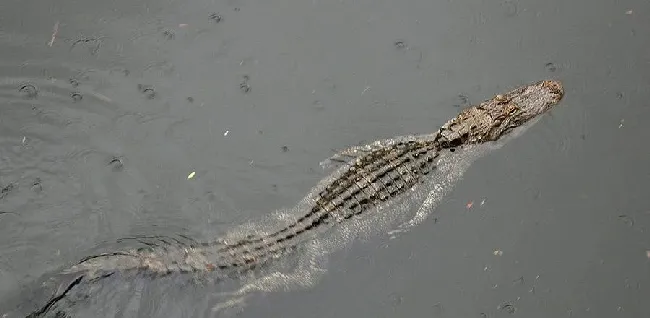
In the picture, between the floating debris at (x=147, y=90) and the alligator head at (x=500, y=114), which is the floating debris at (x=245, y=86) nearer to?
the floating debris at (x=147, y=90)

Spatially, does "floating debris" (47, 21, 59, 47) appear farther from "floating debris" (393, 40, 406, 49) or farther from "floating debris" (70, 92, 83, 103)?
"floating debris" (393, 40, 406, 49)

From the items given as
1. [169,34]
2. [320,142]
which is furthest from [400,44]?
[169,34]

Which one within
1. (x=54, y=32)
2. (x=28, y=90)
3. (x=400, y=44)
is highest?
(x=54, y=32)

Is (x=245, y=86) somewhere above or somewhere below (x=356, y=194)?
above

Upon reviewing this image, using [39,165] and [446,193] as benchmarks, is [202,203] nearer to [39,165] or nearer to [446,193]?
[39,165]

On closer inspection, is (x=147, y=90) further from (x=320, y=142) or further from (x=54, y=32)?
(x=320, y=142)

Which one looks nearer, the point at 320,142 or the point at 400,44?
the point at 320,142

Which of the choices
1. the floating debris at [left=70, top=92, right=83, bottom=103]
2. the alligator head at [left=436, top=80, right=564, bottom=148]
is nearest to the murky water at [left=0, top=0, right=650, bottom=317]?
the floating debris at [left=70, top=92, right=83, bottom=103]
